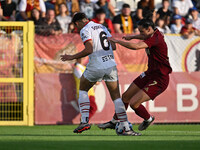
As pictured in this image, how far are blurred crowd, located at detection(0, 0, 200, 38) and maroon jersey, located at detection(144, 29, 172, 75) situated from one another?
4.62 m

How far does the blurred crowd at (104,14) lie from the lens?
14930mm

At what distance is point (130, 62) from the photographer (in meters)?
14.5

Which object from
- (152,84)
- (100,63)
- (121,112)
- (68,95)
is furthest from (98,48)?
(68,95)

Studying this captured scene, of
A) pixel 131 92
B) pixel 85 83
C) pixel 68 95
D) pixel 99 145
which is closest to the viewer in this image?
pixel 99 145

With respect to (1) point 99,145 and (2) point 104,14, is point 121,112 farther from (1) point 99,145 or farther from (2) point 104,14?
(2) point 104,14

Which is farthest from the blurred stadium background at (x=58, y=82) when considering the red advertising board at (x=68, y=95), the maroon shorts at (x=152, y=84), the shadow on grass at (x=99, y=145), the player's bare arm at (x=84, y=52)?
the shadow on grass at (x=99, y=145)

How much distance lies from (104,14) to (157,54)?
18.4 ft

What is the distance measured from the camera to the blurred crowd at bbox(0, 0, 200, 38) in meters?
14.9

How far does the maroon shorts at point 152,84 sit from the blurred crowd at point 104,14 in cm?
450

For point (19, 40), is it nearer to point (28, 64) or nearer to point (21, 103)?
point (28, 64)

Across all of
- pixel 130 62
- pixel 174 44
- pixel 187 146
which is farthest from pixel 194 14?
pixel 187 146

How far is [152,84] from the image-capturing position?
10.1 metres

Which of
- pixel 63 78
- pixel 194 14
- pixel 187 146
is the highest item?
pixel 194 14

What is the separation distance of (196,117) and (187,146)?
283 inches
